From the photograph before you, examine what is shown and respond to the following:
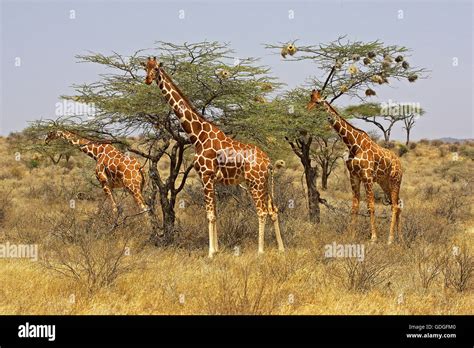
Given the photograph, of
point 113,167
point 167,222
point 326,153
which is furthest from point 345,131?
point 326,153

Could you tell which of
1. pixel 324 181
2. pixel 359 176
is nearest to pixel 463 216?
pixel 359 176

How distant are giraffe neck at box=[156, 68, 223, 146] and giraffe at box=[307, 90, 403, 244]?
236 cm

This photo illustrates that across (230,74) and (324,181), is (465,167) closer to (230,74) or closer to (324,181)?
(324,181)

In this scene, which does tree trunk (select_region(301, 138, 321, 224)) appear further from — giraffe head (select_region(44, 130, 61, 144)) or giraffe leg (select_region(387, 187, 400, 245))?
giraffe head (select_region(44, 130, 61, 144))

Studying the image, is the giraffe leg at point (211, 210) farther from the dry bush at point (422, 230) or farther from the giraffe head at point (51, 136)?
the giraffe head at point (51, 136)

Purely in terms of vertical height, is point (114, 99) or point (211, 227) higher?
point (114, 99)

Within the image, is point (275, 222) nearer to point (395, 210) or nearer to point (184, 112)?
point (184, 112)

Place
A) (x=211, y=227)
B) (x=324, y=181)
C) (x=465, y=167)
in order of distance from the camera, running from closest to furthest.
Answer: (x=211, y=227) < (x=324, y=181) < (x=465, y=167)

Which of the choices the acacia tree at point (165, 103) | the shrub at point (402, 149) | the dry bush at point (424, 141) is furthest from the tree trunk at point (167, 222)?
the dry bush at point (424, 141)

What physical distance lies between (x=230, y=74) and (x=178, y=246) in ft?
11.4

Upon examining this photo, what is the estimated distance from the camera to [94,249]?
8.44m

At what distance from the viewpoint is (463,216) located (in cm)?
1573

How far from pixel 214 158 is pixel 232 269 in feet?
7.25

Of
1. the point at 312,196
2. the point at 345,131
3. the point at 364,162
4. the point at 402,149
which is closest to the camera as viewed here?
the point at 364,162
